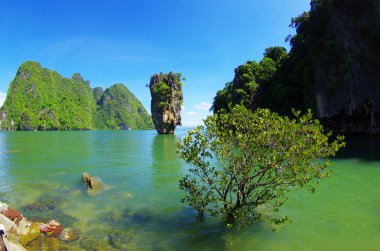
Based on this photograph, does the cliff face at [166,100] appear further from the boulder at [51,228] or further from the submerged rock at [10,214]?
the boulder at [51,228]

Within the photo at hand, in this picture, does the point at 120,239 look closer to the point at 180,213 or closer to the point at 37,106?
the point at 180,213

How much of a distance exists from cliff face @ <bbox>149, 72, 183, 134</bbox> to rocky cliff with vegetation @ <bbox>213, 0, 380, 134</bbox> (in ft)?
138

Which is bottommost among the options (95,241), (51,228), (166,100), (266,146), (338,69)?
(95,241)

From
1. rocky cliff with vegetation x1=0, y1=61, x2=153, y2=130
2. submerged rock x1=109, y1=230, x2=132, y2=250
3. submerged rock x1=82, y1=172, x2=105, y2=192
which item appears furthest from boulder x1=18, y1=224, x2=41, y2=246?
rocky cliff with vegetation x1=0, y1=61, x2=153, y2=130

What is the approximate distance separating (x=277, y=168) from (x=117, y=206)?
866 centimetres

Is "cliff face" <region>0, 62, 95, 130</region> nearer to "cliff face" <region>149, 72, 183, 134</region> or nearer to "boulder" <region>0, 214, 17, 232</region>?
"cliff face" <region>149, 72, 183, 134</region>

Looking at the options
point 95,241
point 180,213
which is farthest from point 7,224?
point 180,213

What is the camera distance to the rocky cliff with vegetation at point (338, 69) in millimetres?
36125

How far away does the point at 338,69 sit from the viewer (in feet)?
130

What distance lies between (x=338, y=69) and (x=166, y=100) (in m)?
58.9

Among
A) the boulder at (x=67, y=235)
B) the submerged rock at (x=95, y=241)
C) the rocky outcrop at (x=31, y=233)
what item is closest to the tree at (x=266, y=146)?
the submerged rock at (x=95, y=241)

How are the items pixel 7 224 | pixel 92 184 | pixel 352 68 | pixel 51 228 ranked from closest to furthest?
1. pixel 7 224
2. pixel 51 228
3. pixel 92 184
4. pixel 352 68

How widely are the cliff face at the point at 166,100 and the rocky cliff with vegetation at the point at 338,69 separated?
4209 centimetres

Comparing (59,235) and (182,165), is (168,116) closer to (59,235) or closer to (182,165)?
(182,165)
